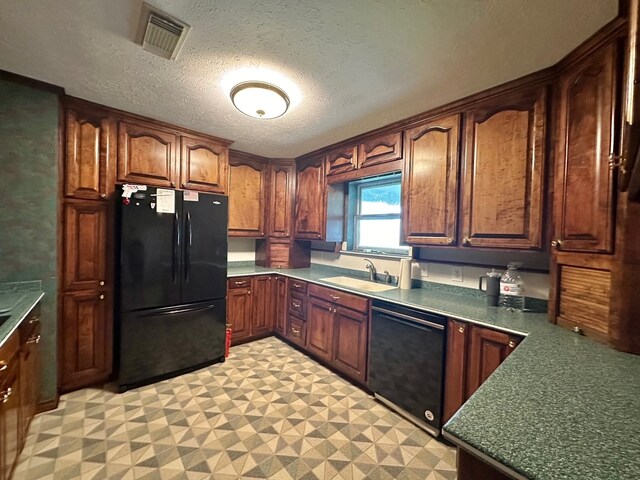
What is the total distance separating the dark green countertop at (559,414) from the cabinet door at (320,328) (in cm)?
168

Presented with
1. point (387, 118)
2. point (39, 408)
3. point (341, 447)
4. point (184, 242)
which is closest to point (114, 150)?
point (184, 242)

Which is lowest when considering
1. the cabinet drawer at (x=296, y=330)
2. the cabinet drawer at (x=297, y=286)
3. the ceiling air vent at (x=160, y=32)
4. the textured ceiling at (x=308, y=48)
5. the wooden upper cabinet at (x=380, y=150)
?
the cabinet drawer at (x=296, y=330)

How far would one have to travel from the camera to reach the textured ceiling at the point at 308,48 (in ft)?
4.00

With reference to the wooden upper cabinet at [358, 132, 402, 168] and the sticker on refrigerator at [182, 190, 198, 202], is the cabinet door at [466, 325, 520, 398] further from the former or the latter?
the sticker on refrigerator at [182, 190, 198, 202]

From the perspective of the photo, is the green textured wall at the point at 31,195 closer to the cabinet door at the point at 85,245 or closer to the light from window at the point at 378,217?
the cabinet door at the point at 85,245

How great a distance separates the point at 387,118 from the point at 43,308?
9.92 ft

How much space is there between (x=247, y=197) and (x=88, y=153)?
161 centimetres

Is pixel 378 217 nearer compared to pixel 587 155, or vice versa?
pixel 587 155

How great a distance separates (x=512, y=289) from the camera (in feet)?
5.91

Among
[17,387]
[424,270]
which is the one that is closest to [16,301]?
[17,387]

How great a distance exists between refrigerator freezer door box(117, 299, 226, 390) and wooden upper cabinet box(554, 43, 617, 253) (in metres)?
2.80

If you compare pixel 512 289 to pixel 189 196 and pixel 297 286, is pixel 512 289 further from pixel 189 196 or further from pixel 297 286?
pixel 189 196

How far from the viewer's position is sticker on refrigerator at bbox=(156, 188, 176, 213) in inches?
92.0

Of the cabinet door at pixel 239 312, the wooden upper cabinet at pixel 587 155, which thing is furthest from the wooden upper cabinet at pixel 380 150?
the cabinet door at pixel 239 312
